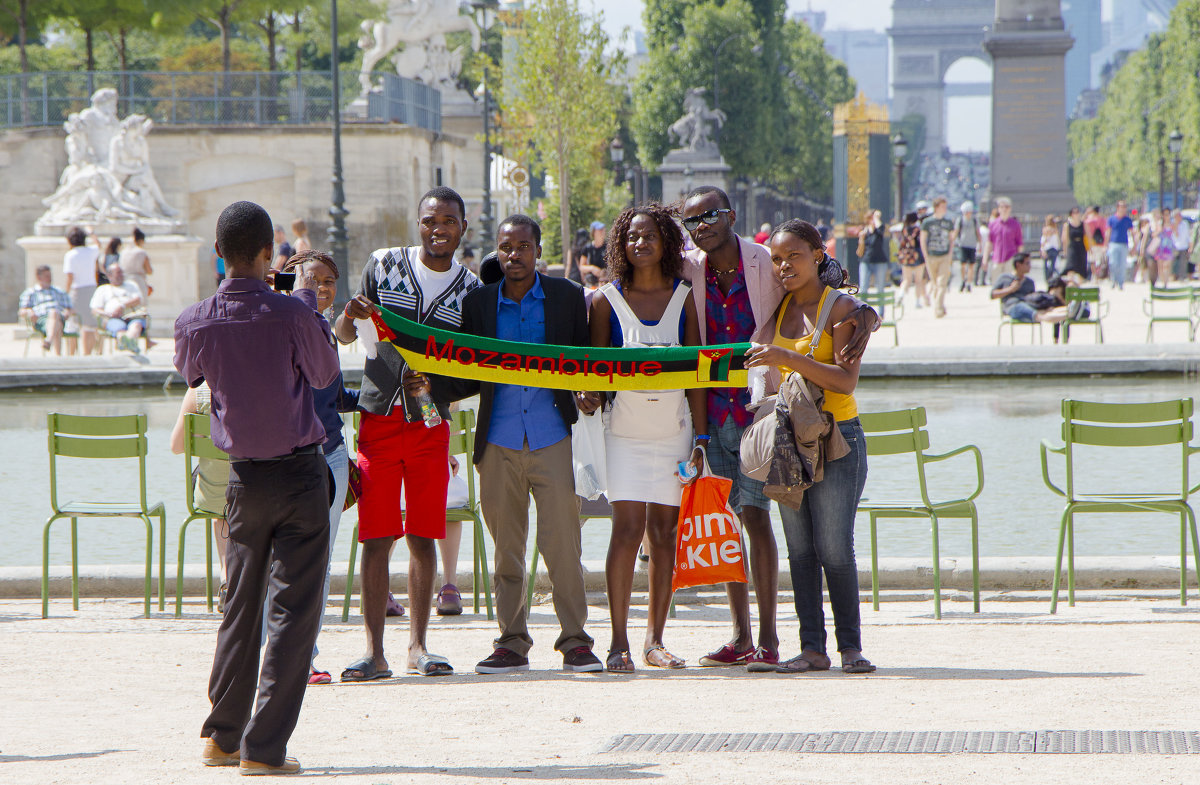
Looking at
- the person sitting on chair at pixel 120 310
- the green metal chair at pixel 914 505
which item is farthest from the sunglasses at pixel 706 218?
the person sitting on chair at pixel 120 310

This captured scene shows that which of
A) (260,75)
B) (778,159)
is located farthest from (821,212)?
(260,75)

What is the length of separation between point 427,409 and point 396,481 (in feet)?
1.00

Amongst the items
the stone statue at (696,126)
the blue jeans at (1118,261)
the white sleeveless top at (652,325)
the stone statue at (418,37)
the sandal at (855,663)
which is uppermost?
the stone statue at (418,37)

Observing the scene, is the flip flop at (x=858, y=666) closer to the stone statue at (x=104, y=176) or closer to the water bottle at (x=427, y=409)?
the water bottle at (x=427, y=409)

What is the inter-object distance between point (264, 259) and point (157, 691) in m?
1.91

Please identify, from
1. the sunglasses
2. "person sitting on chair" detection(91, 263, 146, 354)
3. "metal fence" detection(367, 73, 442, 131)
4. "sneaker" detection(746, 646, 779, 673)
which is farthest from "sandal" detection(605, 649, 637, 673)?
"metal fence" detection(367, 73, 442, 131)

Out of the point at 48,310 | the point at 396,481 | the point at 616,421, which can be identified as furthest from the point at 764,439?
the point at 48,310

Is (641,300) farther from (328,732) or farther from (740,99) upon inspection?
(740,99)

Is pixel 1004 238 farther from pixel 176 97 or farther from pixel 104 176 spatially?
pixel 176 97

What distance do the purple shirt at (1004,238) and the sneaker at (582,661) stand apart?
23.3 meters

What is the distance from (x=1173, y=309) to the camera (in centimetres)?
2567

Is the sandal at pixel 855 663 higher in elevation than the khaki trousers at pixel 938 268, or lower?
lower

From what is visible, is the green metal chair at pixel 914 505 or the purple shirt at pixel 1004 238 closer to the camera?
the green metal chair at pixel 914 505

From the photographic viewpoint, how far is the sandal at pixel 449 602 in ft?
23.5
